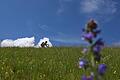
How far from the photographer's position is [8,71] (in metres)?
9.93

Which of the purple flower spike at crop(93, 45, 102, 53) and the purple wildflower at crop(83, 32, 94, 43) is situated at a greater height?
the purple wildflower at crop(83, 32, 94, 43)

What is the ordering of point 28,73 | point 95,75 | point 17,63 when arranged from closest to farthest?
point 95,75, point 28,73, point 17,63

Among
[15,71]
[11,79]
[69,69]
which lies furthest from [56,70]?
[11,79]

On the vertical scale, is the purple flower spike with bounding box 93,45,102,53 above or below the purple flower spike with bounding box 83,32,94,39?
below

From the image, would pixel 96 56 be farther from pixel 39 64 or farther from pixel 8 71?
pixel 39 64

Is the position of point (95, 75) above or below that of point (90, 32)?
below

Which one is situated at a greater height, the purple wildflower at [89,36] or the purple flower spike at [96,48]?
the purple wildflower at [89,36]

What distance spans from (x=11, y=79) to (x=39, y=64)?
8.65 ft

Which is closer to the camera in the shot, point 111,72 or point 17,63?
point 111,72

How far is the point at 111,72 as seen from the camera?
10695 millimetres

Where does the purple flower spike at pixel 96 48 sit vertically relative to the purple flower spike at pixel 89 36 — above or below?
below

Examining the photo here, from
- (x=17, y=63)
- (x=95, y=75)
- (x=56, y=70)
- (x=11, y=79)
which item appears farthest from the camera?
(x=17, y=63)

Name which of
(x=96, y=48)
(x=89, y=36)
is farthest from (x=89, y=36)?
(x=96, y=48)

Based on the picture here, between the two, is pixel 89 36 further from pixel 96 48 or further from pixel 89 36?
pixel 96 48
